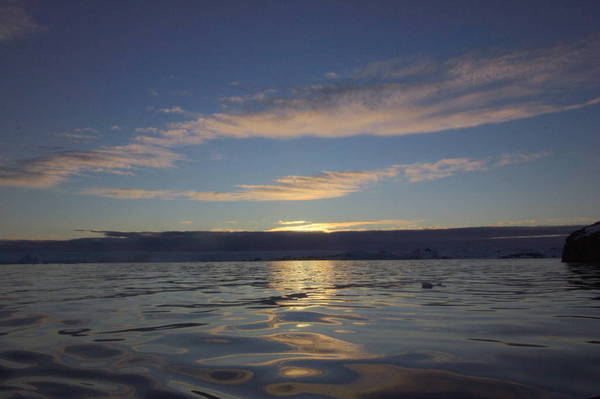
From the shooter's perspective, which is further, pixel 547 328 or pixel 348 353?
pixel 547 328

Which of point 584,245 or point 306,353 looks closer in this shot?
point 306,353

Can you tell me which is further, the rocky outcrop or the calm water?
the rocky outcrop

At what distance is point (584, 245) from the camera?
48.5 metres

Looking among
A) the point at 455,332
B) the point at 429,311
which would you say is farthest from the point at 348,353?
the point at 429,311

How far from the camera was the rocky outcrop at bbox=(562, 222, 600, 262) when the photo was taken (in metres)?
46.5

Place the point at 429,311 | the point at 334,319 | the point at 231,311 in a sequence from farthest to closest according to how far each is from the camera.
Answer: the point at 231,311 → the point at 429,311 → the point at 334,319

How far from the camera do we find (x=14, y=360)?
5281 mm

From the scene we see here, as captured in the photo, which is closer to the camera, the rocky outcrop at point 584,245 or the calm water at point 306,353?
the calm water at point 306,353

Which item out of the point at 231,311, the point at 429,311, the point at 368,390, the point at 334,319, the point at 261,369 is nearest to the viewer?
the point at 368,390

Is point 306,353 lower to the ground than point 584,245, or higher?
higher

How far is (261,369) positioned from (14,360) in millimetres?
3489

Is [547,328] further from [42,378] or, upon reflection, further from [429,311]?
[42,378]

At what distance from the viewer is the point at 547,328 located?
7191 mm

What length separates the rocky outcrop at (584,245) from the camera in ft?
153
